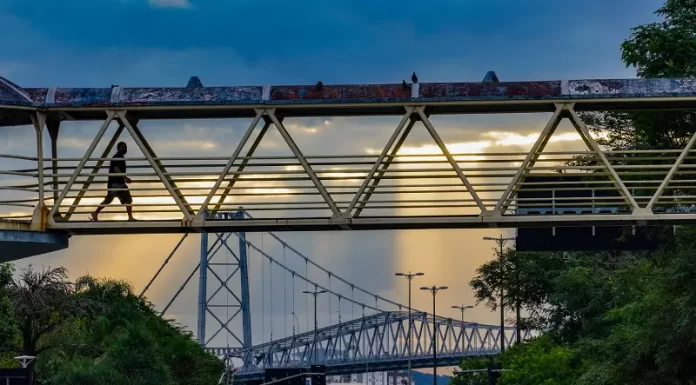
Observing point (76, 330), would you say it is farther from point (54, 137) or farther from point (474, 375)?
→ point (474, 375)

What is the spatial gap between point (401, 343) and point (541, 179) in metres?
155

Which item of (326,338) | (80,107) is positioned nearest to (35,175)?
(80,107)

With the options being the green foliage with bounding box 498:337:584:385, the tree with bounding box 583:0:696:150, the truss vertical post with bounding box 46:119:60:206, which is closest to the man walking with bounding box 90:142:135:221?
the truss vertical post with bounding box 46:119:60:206

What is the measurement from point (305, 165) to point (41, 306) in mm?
33319

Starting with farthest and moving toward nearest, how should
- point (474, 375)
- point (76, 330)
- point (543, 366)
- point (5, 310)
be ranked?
point (474, 375), point (543, 366), point (76, 330), point (5, 310)

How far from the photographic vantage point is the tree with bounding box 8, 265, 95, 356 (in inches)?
2066

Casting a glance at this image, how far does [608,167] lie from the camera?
839 inches

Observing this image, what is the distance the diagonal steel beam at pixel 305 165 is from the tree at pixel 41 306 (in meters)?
31.8

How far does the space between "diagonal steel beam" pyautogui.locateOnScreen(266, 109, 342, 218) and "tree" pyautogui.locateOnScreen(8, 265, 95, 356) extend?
3176cm

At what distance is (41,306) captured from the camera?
53125 mm

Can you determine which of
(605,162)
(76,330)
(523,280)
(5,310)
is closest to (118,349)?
(5,310)

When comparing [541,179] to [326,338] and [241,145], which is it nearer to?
[241,145]

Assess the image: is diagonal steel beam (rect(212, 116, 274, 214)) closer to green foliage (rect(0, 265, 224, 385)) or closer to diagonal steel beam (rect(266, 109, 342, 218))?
diagonal steel beam (rect(266, 109, 342, 218))

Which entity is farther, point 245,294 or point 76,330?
point 245,294
